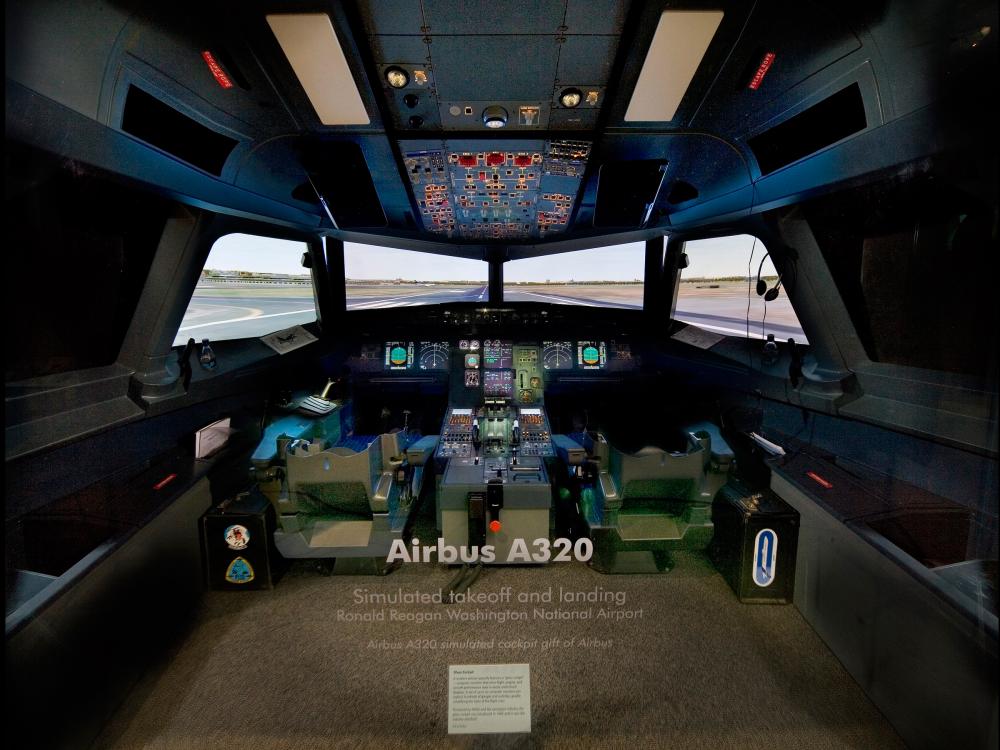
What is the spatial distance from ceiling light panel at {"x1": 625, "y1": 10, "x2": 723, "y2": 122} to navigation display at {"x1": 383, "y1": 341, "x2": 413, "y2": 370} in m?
2.60

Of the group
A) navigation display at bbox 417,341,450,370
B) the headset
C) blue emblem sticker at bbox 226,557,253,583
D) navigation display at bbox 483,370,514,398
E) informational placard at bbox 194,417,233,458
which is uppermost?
the headset

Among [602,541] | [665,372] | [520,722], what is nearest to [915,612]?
[602,541]

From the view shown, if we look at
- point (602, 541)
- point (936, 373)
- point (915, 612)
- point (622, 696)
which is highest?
point (936, 373)

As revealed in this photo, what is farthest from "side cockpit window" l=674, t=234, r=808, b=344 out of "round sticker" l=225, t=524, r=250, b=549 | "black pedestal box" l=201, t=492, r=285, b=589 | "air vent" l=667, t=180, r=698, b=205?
"round sticker" l=225, t=524, r=250, b=549

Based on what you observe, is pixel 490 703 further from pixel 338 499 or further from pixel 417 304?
pixel 417 304

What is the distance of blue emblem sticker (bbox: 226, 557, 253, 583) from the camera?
208 centimetres

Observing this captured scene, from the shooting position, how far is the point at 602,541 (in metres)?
2.12

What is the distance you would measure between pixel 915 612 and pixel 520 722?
1.38m

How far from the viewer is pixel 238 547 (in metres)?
2.07

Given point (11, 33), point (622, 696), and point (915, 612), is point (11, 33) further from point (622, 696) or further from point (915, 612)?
point (915, 612)

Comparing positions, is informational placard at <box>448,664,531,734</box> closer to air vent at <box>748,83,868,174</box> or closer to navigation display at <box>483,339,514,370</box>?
air vent at <box>748,83,868,174</box>

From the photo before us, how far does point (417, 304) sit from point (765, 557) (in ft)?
11.2

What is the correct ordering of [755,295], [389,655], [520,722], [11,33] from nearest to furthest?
[11,33]
[520,722]
[389,655]
[755,295]

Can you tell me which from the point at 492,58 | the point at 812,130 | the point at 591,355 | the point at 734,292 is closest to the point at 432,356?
the point at 591,355
